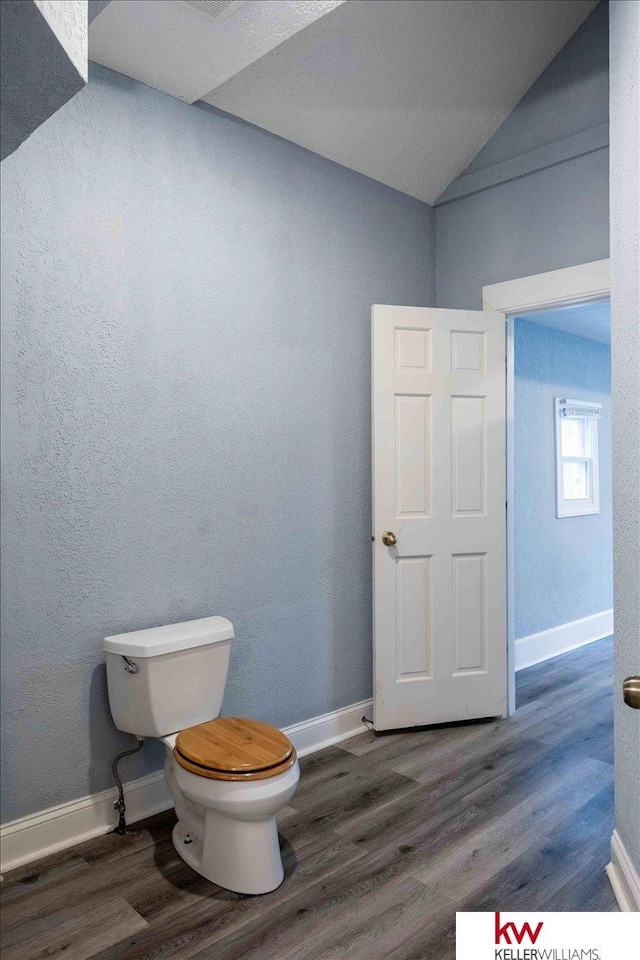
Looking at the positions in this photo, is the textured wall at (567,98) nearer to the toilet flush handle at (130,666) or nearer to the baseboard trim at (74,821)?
the toilet flush handle at (130,666)

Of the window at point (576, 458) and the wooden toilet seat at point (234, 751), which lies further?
the window at point (576, 458)

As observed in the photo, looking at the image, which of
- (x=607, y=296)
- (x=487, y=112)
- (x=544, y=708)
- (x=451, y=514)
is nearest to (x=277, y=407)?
(x=451, y=514)

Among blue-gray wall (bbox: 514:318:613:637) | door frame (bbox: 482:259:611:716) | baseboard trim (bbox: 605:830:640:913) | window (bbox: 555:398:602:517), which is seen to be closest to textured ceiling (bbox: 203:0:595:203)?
door frame (bbox: 482:259:611:716)

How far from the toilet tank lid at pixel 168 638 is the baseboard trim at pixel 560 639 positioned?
8.31 ft

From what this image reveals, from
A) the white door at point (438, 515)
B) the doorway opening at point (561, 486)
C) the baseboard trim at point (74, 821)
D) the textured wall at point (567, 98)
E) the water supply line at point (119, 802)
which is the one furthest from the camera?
the doorway opening at point (561, 486)

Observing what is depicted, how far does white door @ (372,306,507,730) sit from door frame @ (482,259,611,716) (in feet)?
0.17

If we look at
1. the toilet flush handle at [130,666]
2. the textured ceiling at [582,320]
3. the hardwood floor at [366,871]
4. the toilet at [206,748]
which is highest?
the textured ceiling at [582,320]

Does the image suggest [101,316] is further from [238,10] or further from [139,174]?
[238,10]

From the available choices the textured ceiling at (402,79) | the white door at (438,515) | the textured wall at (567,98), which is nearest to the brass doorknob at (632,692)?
the white door at (438,515)

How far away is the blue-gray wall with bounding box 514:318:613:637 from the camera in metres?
4.48

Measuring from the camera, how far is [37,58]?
0.65 meters

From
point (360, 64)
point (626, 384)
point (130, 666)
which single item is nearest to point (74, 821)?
point (130, 666)

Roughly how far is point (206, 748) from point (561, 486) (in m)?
3.58

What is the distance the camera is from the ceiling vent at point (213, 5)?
203 cm
